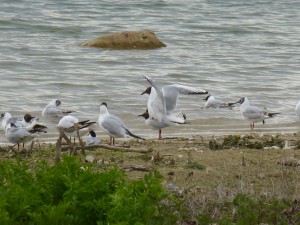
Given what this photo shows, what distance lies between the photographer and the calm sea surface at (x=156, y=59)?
1376 centimetres

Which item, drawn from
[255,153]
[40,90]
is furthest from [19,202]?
[40,90]

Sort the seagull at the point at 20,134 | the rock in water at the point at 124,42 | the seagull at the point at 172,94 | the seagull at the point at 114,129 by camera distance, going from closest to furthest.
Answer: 1. the seagull at the point at 20,134
2. the seagull at the point at 114,129
3. the seagull at the point at 172,94
4. the rock in water at the point at 124,42

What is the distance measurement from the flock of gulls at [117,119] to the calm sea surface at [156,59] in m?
0.27

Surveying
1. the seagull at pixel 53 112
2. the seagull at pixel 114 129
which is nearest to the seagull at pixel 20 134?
the seagull at pixel 114 129

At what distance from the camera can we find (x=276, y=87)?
16.3 meters

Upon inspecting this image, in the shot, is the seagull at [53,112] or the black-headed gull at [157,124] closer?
the black-headed gull at [157,124]

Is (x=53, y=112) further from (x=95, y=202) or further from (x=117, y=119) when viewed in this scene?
(x=95, y=202)

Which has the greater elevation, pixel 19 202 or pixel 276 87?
pixel 19 202

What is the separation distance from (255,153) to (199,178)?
1743mm

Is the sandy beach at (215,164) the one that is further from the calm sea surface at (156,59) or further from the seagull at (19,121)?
the calm sea surface at (156,59)

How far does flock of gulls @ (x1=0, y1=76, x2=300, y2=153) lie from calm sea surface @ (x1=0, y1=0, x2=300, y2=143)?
274 mm

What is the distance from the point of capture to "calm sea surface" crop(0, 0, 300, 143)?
13758 mm

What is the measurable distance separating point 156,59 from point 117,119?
8.31m

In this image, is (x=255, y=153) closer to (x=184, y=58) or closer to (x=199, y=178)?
(x=199, y=178)
